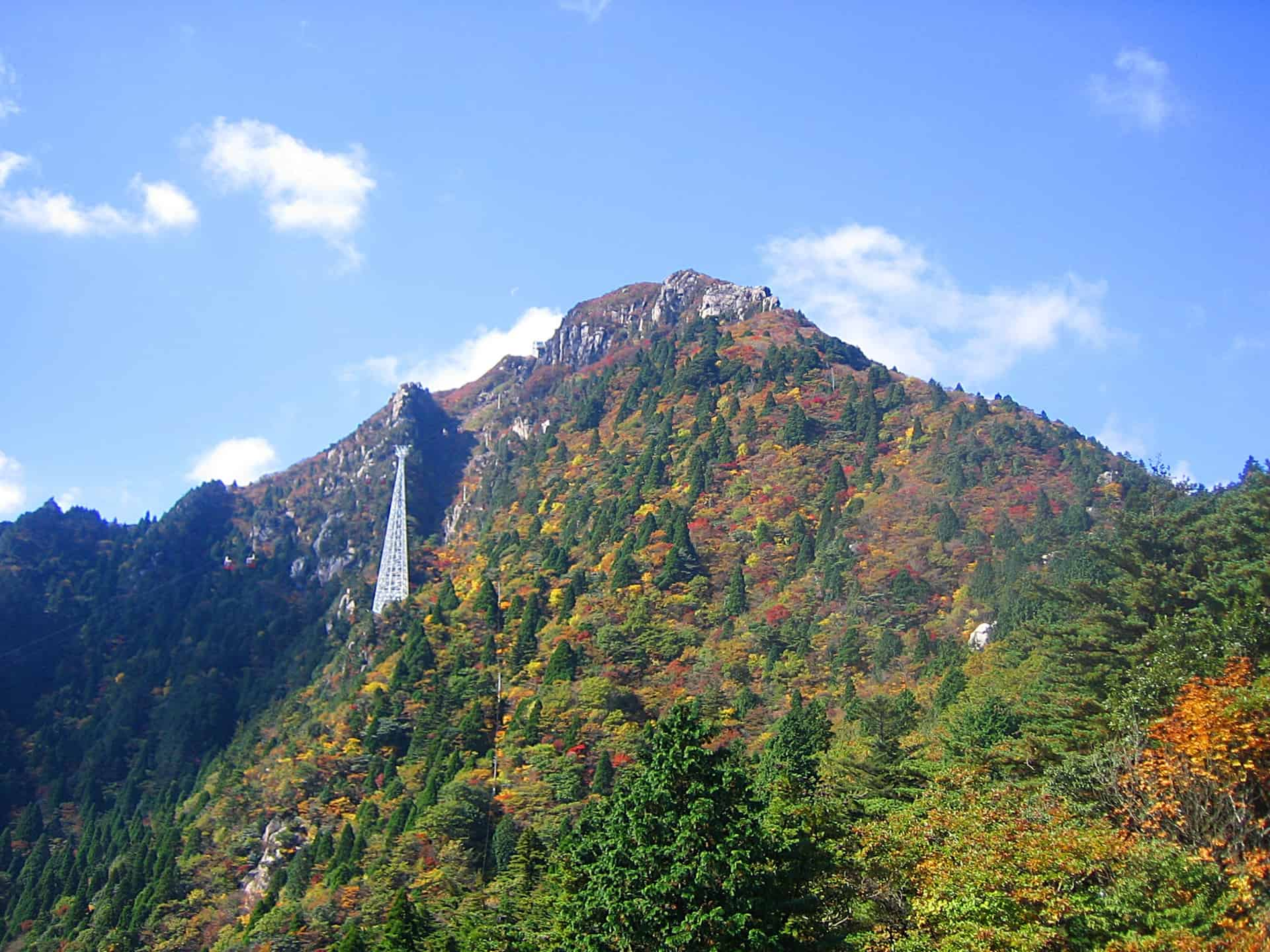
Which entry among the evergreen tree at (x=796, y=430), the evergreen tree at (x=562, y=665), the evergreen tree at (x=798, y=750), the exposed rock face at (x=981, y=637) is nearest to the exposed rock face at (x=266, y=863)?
the evergreen tree at (x=562, y=665)

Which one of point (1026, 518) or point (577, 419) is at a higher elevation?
point (577, 419)

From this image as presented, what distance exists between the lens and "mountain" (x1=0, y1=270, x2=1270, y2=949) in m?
25.6

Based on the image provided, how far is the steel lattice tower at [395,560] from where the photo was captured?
131750 millimetres

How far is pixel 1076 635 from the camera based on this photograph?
4128 centimetres

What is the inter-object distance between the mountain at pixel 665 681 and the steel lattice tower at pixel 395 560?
202cm

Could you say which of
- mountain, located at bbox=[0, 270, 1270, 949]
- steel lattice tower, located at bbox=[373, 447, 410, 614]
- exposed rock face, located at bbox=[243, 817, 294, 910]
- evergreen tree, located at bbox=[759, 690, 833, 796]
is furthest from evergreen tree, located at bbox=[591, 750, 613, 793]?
steel lattice tower, located at bbox=[373, 447, 410, 614]

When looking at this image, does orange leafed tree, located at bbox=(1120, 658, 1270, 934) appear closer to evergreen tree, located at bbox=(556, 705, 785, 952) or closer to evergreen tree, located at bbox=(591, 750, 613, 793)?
evergreen tree, located at bbox=(556, 705, 785, 952)

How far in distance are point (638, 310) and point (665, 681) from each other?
103 m

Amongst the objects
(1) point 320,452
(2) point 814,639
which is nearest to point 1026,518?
(2) point 814,639

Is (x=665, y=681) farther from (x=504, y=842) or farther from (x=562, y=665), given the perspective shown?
(x=504, y=842)

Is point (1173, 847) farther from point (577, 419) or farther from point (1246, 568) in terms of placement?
point (577, 419)

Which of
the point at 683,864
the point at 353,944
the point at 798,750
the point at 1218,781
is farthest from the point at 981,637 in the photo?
the point at 683,864

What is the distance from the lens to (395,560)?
456 ft

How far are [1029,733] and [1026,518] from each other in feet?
165
